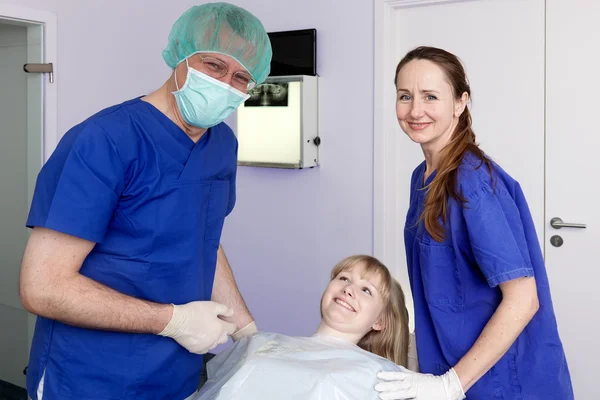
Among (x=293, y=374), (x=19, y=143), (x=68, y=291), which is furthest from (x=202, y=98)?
(x=19, y=143)

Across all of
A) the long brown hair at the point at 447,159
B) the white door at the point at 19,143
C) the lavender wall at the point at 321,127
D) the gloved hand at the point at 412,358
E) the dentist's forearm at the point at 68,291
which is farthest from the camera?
the white door at the point at 19,143

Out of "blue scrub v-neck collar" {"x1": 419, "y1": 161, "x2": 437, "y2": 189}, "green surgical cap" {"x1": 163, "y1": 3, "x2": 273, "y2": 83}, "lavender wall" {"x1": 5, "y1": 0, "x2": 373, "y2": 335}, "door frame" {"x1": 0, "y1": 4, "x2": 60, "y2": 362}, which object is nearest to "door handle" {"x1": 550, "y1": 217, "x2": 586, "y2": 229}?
"lavender wall" {"x1": 5, "y1": 0, "x2": 373, "y2": 335}

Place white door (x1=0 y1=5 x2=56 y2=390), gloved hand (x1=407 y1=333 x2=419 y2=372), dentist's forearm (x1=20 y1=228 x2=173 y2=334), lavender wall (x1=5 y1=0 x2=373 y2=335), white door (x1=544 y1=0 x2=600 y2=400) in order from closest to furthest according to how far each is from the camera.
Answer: dentist's forearm (x1=20 y1=228 x2=173 y2=334) → gloved hand (x1=407 y1=333 x2=419 y2=372) → white door (x1=544 y1=0 x2=600 y2=400) → lavender wall (x1=5 y1=0 x2=373 y2=335) → white door (x1=0 y1=5 x2=56 y2=390)

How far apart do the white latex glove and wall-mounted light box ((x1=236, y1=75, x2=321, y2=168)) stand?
59.6 inches

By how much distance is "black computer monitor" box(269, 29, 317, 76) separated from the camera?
2.90 meters

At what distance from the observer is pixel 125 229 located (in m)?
1.33

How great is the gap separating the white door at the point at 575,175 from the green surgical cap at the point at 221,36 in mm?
1434

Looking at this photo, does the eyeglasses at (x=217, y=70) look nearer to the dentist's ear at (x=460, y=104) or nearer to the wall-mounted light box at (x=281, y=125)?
the dentist's ear at (x=460, y=104)

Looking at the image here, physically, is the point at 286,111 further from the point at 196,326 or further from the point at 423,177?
the point at 196,326

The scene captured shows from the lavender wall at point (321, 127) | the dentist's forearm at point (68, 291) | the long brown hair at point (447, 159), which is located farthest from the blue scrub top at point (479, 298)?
the lavender wall at point (321, 127)

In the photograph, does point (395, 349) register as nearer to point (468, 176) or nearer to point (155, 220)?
point (468, 176)

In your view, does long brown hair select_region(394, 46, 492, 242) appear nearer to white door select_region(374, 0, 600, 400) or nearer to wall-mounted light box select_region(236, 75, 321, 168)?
white door select_region(374, 0, 600, 400)

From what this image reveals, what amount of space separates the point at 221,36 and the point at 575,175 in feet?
5.27

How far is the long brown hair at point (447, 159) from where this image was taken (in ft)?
4.42
